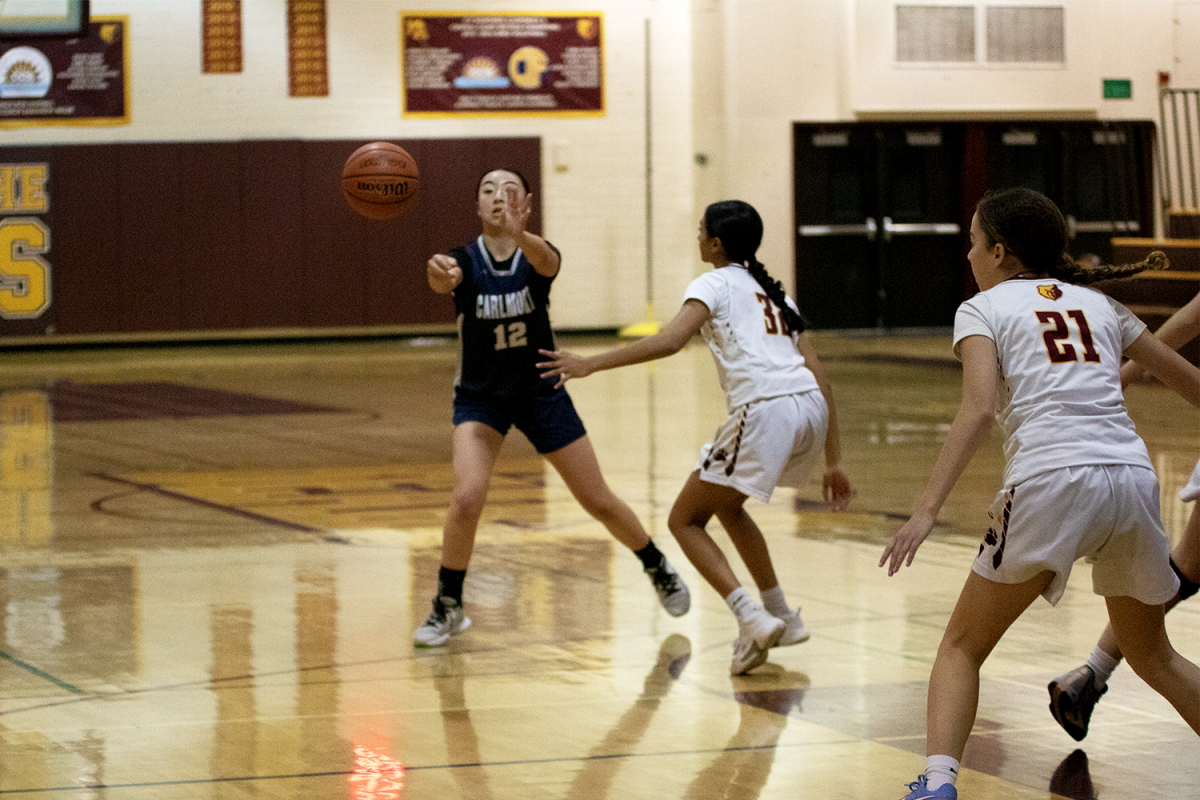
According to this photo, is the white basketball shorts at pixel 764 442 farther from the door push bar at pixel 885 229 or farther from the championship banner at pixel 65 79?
the championship banner at pixel 65 79

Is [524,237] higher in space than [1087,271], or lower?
higher

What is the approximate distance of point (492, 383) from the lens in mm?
6012

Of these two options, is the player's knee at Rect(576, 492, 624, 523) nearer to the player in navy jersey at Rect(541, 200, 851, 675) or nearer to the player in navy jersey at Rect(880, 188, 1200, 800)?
the player in navy jersey at Rect(541, 200, 851, 675)

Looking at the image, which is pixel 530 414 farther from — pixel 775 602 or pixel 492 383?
pixel 775 602

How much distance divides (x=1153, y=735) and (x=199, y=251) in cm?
1858

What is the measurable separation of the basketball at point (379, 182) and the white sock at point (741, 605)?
2400mm

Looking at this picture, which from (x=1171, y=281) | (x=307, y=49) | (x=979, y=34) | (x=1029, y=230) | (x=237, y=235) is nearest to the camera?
(x=1029, y=230)

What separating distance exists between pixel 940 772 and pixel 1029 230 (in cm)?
130

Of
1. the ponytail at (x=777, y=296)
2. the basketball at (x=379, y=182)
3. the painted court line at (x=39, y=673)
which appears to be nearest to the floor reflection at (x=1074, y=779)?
the ponytail at (x=777, y=296)

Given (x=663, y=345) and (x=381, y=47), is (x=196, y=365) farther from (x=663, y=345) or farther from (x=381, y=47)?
(x=663, y=345)

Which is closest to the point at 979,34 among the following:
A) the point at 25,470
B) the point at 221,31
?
the point at 221,31

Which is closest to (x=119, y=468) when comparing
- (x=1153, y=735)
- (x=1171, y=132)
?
(x=1153, y=735)

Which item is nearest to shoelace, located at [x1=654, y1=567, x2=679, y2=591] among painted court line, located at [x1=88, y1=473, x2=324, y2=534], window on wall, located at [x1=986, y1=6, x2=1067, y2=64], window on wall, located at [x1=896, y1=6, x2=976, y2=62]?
painted court line, located at [x1=88, y1=473, x2=324, y2=534]

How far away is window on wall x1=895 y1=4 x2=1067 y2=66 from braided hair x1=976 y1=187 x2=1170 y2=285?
742 inches
